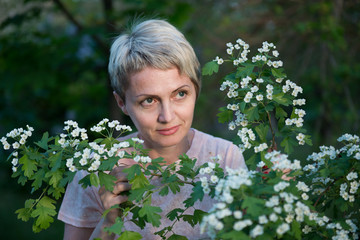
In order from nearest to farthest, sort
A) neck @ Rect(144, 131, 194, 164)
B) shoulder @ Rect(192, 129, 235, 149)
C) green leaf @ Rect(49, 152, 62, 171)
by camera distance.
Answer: green leaf @ Rect(49, 152, 62, 171) → neck @ Rect(144, 131, 194, 164) → shoulder @ Rect(192, 129, 235, 149)

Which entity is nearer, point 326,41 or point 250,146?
point 250,146

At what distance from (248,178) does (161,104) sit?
786 millimetres

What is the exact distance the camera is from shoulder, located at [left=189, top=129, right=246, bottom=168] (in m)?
2.67

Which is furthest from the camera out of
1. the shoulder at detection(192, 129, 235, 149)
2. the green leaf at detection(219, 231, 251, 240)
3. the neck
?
the shoulder at detection(192, 129, 235, 149)

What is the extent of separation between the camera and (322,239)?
1767mm

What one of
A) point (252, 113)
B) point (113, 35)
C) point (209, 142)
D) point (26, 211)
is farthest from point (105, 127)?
→ point (113, 35)

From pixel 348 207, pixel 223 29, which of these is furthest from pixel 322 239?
pixel 223 29

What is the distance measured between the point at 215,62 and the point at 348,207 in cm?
91

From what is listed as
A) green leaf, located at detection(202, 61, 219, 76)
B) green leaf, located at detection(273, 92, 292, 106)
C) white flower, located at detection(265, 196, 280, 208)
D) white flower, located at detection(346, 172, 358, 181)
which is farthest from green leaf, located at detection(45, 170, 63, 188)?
white flower, located at detection(346, 172, 358, 181)

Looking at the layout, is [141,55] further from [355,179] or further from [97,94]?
[97,94]

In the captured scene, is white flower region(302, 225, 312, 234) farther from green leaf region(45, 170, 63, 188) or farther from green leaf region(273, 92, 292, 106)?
green leaf region(45, 170, 63, 188)

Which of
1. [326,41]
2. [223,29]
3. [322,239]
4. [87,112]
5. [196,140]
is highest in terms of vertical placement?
[223,29]

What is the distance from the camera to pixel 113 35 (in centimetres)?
438

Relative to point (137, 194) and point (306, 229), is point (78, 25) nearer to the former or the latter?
point (137, 194)
